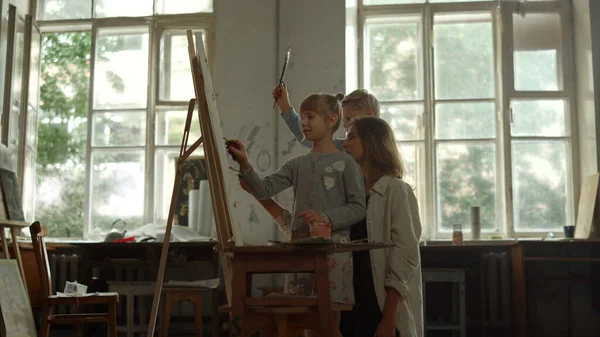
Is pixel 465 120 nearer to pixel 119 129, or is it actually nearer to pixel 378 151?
pixel 119 129

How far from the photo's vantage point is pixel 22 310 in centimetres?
428

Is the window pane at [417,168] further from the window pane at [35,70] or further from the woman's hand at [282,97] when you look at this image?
the woman's hand at [282,97]

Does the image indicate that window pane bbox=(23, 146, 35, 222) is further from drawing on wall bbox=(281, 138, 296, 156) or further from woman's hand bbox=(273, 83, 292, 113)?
woman's hand bbox=(273, 83, 292, 113)

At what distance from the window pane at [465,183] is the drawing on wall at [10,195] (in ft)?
10.3

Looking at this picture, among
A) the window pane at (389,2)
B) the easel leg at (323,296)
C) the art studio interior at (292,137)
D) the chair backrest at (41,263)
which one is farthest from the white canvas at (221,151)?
the window pane at (389,2)

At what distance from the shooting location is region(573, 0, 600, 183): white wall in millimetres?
5656

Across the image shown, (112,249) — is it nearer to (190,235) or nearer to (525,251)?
(190,235)

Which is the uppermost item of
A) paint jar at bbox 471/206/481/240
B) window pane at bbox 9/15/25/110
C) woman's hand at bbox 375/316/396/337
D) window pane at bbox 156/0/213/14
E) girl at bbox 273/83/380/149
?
window pane at bbox 156/0/213/14

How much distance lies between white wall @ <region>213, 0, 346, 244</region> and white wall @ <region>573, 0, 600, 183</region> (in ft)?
6.14

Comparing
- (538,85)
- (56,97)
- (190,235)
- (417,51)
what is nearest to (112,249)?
(190,235)

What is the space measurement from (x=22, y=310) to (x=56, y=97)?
98.6 inches

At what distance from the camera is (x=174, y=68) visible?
621cm

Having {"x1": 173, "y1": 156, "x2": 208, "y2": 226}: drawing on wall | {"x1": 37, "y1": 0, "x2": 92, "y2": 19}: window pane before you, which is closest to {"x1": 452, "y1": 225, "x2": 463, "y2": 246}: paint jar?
{"x1": 173, "y1": 156, "x2": 208, "y2": 226}: drawing on wall

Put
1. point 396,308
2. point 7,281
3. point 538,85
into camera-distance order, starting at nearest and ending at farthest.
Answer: point 396,308 < point 7,281 < point 538,85
